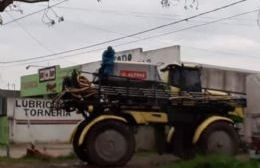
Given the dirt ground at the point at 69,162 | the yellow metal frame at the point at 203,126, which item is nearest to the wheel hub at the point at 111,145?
the dirt ground at the point at 69,162

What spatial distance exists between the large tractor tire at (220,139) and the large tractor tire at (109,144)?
2.41 meters

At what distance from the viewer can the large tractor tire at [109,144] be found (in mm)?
18609

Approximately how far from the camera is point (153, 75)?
23781 millimetres

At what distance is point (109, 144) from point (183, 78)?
3.30 meters

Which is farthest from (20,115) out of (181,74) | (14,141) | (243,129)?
(181,74)

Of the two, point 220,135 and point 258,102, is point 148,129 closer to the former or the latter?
point 220,135

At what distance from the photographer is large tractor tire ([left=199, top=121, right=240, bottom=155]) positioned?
65.9 feet

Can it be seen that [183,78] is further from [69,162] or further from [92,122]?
[69,162]

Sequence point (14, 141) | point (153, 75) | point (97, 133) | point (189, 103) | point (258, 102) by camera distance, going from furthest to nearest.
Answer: point (14, 141) < point (258, 102) < point (153, 75) < point (189, 103) < point (97, 133)

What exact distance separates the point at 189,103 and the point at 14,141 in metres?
18.2

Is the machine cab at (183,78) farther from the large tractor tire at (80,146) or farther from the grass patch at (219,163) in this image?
the grass patch at (219,163)

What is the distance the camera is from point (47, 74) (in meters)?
48.7

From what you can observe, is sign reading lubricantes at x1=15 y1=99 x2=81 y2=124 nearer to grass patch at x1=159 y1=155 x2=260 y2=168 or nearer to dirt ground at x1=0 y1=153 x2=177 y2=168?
dirt ground at x1=0 y1=153 x2=177 y2=168

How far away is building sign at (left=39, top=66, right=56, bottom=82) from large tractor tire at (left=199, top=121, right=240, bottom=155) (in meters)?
28.1
